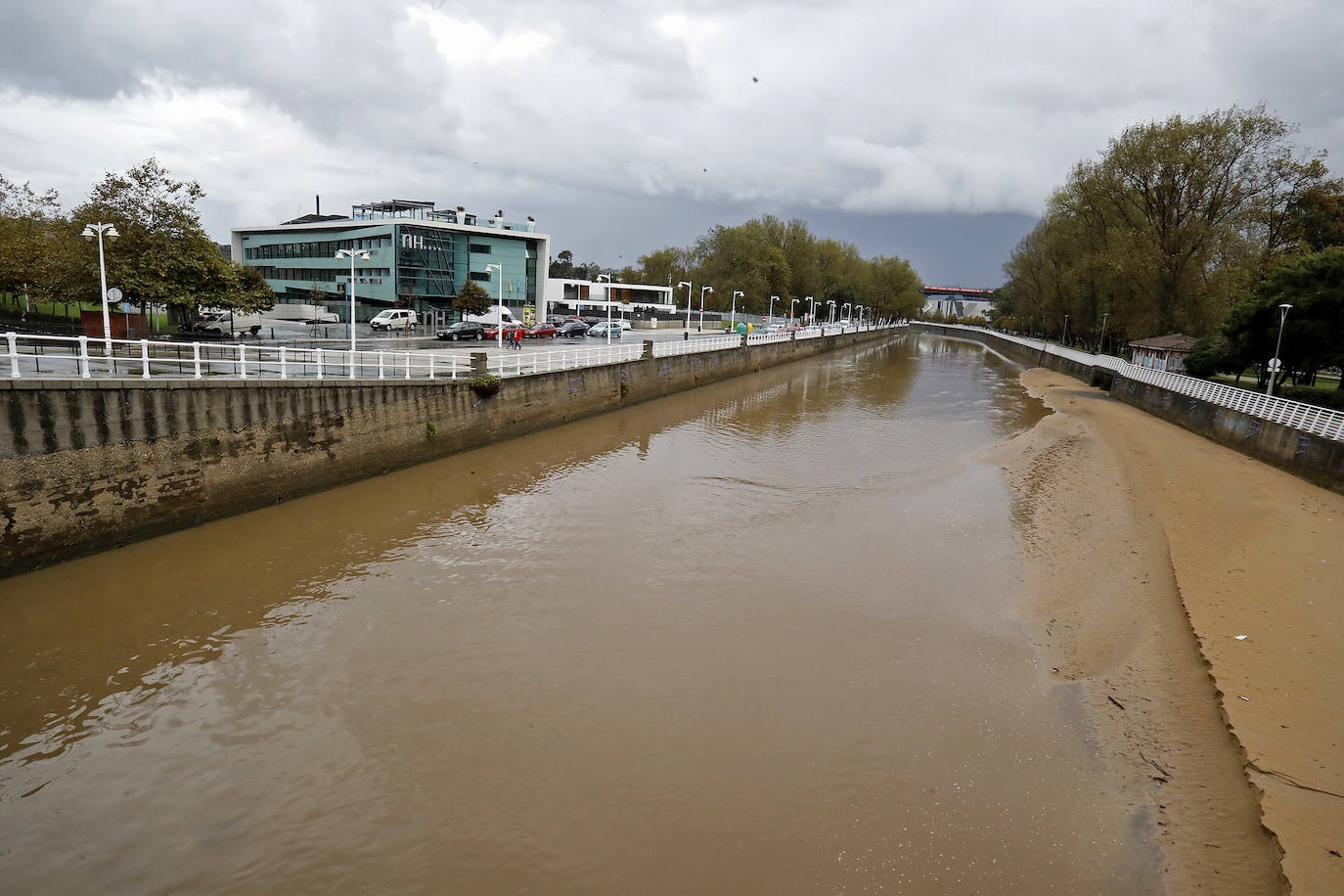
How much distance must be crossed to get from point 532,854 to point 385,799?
1.74 meters

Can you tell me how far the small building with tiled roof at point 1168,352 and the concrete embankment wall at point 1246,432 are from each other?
8.09 feet

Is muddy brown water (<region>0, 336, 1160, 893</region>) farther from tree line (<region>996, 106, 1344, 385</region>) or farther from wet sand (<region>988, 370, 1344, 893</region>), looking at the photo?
tree line (<region>996, 106, 1344, 385</region>)

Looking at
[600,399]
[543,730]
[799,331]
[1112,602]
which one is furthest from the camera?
[799,331]

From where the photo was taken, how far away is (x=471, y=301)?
184 ft

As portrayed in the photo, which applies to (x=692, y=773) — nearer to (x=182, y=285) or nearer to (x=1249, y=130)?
(x=182, y=285)

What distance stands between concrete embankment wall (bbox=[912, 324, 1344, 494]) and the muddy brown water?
41.3ft

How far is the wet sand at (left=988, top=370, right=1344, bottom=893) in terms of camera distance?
6832 millimetres

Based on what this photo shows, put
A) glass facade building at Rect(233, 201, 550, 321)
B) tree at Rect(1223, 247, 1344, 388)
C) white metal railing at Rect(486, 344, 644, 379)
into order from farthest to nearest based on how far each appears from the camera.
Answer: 1. glass facade building at Rect(233, 201, 550, 321)
2. tree at Rect(1223, 247, 1344, 388)
3. white metal railing at Rect(486, 344, 644, 379)

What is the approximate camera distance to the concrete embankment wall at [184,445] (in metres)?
11.5

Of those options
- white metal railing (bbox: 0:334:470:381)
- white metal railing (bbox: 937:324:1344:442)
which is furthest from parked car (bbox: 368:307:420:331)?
white metal railing (bbox: 937:324:1344:442)

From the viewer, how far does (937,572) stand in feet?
44.7

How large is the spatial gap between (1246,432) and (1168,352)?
22.1 metres

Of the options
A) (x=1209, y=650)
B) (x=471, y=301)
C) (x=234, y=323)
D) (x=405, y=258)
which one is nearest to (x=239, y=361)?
(x=1209, y=650)

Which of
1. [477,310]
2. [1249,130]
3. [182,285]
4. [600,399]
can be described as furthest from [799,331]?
[182,285]
